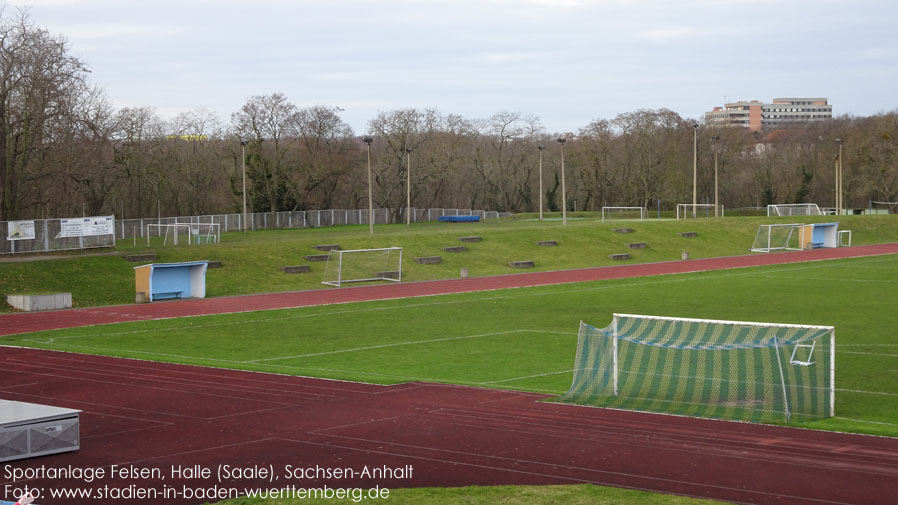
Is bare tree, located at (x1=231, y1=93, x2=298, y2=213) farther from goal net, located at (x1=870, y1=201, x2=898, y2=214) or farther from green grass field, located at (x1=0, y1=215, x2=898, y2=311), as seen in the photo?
goal net, located at (x1=870, y1=201, x2=898, y2=214)

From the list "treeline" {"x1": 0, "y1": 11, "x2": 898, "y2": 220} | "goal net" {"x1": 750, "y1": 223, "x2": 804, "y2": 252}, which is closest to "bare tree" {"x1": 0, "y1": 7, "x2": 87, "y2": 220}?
"treeline" {"x1": 0, "y1": 11, "x2": 898, "y2": 220}

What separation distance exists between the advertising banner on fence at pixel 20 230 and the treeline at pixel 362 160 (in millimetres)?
4251

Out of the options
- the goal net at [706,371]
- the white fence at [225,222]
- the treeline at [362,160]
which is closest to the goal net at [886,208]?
the treeline at [362,160]

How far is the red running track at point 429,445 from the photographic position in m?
10.6

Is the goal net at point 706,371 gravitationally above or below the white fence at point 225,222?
below

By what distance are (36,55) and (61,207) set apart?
13624mm

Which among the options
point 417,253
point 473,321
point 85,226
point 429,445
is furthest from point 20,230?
point 429,445

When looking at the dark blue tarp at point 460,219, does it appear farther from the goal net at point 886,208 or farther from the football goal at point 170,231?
the goal net at point 886,208

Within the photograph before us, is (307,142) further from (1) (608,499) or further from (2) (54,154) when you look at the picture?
(1) (608,499)

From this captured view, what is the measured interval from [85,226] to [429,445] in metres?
34.2

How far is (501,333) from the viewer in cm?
2581

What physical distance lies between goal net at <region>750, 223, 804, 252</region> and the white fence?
35.2 m

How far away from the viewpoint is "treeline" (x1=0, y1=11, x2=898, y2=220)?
45031 millimetres

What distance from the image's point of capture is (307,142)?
84.0 metres
